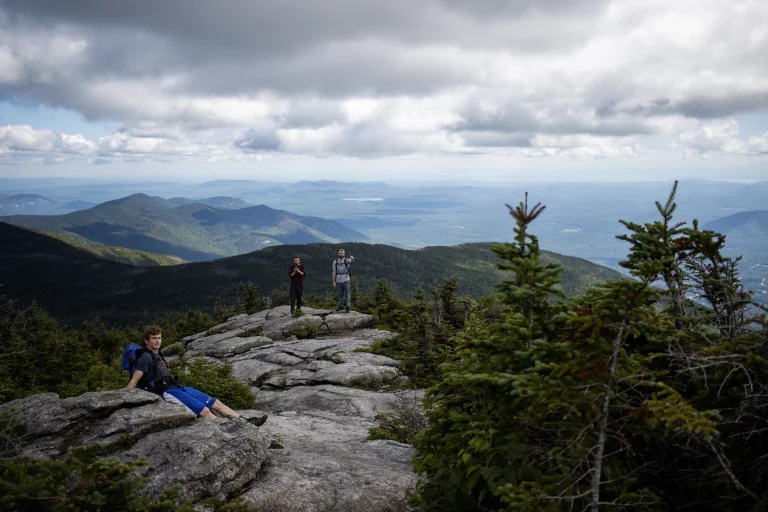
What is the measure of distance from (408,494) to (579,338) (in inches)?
183

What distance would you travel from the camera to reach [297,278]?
24.8 metres

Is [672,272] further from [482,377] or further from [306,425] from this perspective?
[306,425]

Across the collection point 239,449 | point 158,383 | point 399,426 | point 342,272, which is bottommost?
point 399,426

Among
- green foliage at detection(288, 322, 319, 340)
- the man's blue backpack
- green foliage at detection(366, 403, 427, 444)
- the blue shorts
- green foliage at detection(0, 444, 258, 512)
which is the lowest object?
green foliage at detection(288, 322, 319, 340)

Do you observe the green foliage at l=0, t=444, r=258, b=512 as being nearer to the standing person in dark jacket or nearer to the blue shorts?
the blue shorts

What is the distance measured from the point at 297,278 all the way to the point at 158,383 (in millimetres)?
15040

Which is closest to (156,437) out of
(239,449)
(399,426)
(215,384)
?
(239,449)

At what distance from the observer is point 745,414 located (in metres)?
4.23

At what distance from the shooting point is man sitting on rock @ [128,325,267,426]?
9570 millimetres

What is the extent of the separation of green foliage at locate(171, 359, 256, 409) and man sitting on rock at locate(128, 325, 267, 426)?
13.3ft

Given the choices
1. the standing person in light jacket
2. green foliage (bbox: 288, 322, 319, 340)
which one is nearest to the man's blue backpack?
the standing person in light jacket

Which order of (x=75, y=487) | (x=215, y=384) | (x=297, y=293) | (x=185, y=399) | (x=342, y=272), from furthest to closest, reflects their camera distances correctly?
(x=297, y=293) → (x=342, y=272) → (x=215, y=384) → (x=185, y=399) → (x=75, y=487)

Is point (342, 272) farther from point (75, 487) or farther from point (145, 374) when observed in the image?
point (75, 487)

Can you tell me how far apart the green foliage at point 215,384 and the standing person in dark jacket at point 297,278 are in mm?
8197
